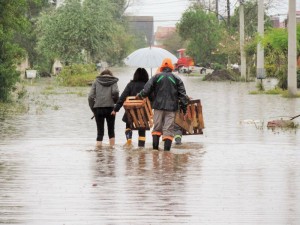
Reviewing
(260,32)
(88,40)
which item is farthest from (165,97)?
(88,40)

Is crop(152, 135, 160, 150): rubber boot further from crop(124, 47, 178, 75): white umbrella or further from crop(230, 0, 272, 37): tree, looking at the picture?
crop(230, 0, 272, 37): tree

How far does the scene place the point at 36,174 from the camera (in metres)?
13.2

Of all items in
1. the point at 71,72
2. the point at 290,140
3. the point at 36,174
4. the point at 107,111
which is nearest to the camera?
the point at 36,174

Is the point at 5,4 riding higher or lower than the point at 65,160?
higher

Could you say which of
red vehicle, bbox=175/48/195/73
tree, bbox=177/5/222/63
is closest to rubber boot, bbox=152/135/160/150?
tree, bbox=177/5/222/63

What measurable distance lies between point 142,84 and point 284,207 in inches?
321

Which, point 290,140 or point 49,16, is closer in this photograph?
point 290,140

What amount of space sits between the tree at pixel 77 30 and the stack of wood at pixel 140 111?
149ft

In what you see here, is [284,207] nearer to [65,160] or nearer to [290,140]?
[65,160]

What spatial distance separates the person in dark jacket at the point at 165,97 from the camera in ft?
54.0

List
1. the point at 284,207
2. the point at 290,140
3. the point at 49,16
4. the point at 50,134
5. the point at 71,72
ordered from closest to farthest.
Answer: the point at 284,207
the point at 290,140
the point at 50,134
the point at 71,72
the point at 49,16

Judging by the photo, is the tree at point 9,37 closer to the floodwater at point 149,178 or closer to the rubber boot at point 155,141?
the floodwater at point 149,178

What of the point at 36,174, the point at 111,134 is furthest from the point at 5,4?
the point at 36,174

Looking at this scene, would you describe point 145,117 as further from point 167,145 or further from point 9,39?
point 9,39
